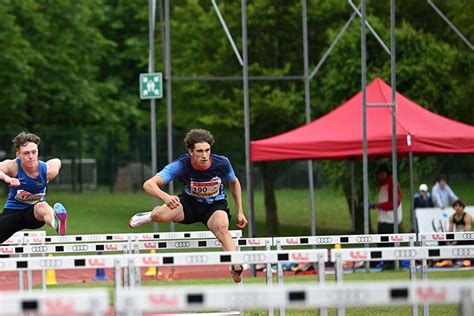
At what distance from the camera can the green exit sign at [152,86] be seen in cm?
2373

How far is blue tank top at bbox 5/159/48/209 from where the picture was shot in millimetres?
13992

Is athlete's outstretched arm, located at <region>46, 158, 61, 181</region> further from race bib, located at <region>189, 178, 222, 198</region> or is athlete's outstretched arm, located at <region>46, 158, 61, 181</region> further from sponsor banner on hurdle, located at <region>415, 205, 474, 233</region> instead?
sponsor banner on hurdle, located at <region>415, 205, 474, 233</region>

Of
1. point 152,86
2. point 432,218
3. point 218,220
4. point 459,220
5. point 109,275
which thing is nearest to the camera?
point 218,220

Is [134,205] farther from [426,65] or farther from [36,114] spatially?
[426,65]

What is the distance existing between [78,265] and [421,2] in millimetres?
24955

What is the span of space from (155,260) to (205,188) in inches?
135

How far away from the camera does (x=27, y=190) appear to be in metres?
14.1

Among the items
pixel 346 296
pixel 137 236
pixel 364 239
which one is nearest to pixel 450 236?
pixel 364 239

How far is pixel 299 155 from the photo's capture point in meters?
22.2

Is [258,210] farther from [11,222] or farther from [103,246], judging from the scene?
[103,246]

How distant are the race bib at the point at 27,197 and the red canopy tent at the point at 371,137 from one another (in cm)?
840

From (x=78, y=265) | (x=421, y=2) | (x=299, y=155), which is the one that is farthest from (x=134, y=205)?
(x=78, y=265)

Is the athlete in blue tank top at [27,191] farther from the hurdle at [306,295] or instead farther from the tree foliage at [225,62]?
the tree foliage at [225,62]

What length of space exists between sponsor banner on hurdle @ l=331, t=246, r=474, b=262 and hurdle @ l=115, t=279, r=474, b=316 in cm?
336
